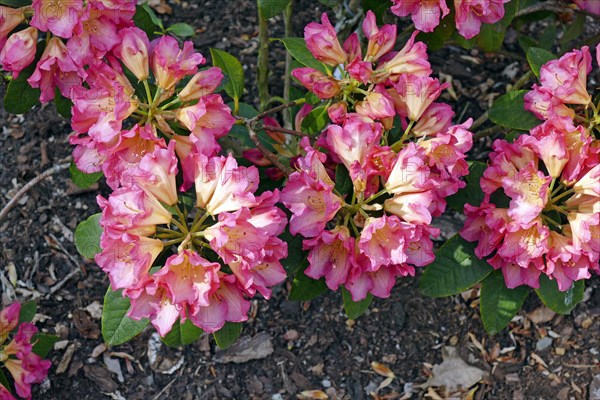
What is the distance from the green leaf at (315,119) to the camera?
6.16 feet

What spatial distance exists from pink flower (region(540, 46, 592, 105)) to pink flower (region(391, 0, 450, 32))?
28cm

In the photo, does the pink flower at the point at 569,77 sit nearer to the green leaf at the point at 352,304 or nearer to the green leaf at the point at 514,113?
the green leaf at the point at 514,113

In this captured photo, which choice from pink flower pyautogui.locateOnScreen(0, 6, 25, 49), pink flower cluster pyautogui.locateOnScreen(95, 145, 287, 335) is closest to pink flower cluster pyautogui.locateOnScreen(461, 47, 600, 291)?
pink flower cluster pyautogui.locateOnScreen(95, 145, 287, 335)

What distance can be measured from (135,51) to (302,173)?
455mm

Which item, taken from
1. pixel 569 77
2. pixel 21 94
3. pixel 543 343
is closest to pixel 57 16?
pixel 21 94

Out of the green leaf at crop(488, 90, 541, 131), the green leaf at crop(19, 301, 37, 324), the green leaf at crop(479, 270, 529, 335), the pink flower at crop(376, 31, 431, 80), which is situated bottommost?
the green leaf at crop(19, 301, 37, 324)

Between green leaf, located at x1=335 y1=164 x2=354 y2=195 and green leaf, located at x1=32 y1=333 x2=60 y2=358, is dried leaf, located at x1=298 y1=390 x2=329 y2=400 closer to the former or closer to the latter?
green leaf, located at x1=32 y1=333 x2=60 y2=358

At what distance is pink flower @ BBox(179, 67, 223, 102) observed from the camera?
164cm

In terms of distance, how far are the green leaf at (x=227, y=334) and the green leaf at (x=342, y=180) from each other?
0.42m

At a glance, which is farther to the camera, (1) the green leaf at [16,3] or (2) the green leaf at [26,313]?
(2) the green leaf at [26,313]

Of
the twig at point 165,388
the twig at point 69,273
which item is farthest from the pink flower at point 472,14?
the twig at point 69,273

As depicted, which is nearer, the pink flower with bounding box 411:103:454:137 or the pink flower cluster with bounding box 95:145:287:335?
the pink flower cluster with bounding box 95:145:287:335

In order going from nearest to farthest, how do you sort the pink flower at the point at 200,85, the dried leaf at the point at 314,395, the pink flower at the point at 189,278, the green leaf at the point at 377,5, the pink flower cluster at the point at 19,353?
the pink flower at the point at 189,278 < the pink flower at the point at 200,85 < the green leaf at the point at 377,5 < the pink flower cluster at the point at 19,353 < the dried leaf at the point at 314,395

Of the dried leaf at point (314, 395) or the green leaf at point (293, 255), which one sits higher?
the green leaf at point (293, 255)
